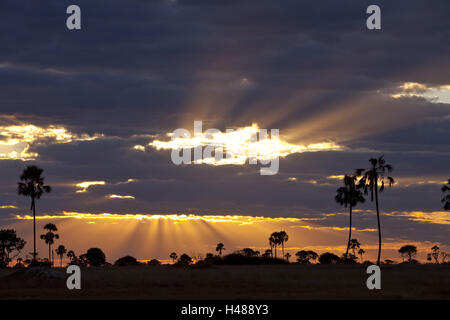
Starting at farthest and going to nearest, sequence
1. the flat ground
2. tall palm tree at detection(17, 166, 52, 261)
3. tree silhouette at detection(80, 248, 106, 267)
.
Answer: tree silhouette at detection(80, 248, 106, 267)
tall palm tree at detection(17, 166, 52, 261)
the flat ground

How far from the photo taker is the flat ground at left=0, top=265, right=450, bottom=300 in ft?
141

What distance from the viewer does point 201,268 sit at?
7500cm

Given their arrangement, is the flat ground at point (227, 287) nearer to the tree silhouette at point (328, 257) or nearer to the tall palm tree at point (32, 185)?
the tall palm tree at point (32, 185)

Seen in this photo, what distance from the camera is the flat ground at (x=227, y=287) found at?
4300 cm

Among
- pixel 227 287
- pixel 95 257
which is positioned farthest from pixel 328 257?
pixel 227 287

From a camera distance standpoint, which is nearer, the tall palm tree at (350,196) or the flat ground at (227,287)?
the flat ground at (227,287)

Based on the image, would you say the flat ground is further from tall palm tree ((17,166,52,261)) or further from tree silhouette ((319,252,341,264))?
tree silhouette ((319,252,341,264))

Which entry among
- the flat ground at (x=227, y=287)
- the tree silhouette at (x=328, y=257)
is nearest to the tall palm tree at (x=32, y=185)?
the flat ground at (x=227, y=287)

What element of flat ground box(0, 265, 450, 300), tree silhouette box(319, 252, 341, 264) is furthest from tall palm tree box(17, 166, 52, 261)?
tree silhouette box(319, 252, 341, 264)
